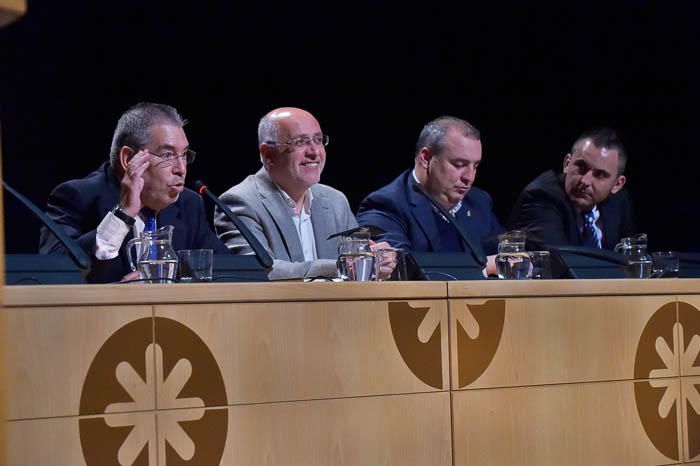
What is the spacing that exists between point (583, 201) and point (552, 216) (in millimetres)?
179

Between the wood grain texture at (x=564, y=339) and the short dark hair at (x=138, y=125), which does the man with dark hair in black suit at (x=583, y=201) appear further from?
the short dark hair at (x=138, y=125)

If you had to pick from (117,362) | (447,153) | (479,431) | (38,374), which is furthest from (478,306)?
(447,153)

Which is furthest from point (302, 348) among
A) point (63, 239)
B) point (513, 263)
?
point (513, 263)

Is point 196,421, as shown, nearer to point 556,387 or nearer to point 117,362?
point 117,362

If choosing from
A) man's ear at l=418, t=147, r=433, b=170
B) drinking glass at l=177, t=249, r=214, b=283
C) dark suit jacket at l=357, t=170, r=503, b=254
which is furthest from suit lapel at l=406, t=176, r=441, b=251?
drinking glass at l=177, t=249, r=214, b=283

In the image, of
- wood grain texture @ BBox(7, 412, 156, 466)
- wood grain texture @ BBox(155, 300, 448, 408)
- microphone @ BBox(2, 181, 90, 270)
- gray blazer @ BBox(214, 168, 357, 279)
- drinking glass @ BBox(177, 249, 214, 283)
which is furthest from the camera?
gray blazer @ BBox(214, 168, 357, 279)

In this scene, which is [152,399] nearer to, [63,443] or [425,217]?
[63,443]

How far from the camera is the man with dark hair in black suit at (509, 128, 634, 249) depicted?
372cm

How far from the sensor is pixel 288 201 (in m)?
3.26

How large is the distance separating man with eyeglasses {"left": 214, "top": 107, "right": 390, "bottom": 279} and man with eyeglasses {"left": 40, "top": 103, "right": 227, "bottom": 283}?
0.41 ft

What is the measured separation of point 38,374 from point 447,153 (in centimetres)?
211

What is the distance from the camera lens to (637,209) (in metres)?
4.58

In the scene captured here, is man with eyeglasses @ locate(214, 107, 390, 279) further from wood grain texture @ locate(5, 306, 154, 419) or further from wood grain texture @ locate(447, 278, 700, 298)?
wood grain texture @ locate(5, 306, 154, 419)

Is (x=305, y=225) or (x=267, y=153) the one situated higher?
(x=267, y=153)
